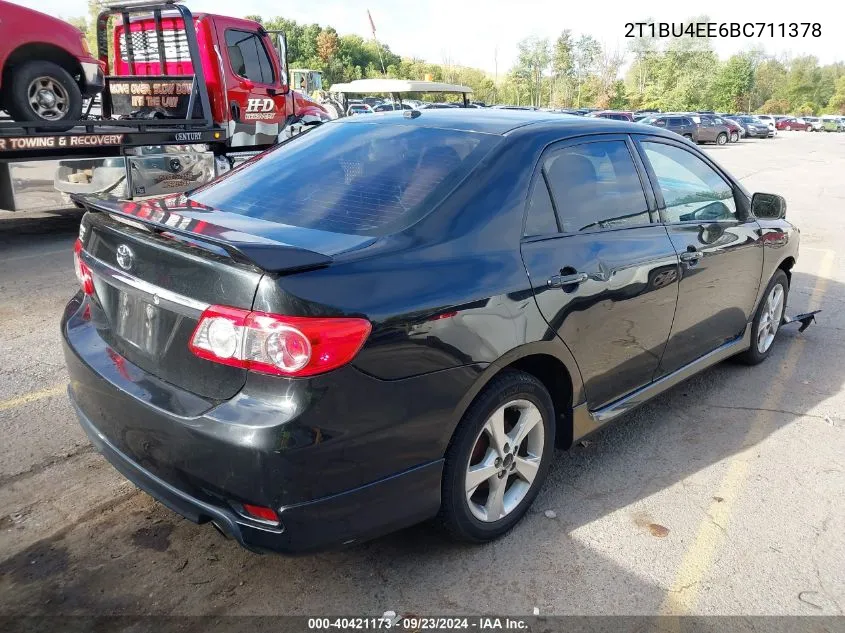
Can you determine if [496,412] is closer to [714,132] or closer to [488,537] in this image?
[488,537]

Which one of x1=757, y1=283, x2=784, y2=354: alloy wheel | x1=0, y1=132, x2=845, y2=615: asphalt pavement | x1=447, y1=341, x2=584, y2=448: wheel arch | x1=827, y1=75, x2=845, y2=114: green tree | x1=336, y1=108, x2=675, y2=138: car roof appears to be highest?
x1=827, y1=75, x2=845, y2=114: green tree

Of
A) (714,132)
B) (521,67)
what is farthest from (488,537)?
(521,67)

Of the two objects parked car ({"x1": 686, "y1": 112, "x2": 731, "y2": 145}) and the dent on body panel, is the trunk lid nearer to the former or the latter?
the dent on body panel

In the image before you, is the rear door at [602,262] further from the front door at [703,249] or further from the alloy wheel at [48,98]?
the alloy wheel at [48,98]

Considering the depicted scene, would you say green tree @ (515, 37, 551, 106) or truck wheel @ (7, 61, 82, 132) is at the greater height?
→ green tree @ (515, 37, 551, 106)

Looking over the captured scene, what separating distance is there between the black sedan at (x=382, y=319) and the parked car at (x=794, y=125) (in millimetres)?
77727

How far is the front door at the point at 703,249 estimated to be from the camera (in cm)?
367

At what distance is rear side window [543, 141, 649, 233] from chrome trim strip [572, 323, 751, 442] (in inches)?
33.3

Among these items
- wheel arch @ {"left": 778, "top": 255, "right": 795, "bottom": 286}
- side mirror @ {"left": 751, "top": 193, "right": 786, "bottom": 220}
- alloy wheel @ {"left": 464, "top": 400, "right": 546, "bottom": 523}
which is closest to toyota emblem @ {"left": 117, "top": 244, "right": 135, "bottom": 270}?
alloy wheel @ {"left": 464, "top": 400, "right": 546, "bottom": 523}

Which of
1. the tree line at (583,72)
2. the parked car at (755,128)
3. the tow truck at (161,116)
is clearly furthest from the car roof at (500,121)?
the tree line at (583,72)

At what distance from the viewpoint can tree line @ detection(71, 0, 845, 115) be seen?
77562mm

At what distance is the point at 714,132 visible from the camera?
132 feet

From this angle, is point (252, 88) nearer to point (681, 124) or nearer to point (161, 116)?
point (161, 116)

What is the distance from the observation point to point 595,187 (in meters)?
3.22
